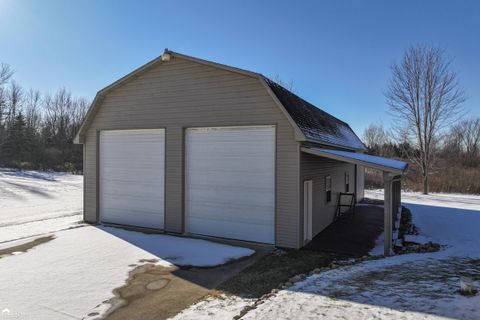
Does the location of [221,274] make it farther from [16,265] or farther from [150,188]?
[150,188]

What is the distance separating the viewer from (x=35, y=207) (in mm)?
14539

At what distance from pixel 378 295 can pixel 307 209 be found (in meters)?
4.44

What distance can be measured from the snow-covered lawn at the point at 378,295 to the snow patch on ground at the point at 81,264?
1.93 m

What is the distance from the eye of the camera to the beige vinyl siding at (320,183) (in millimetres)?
8625

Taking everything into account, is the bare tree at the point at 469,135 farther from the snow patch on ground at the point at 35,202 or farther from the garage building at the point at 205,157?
the snow patch on ground at the point at 35,202

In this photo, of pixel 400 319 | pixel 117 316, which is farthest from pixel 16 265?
pixel 400 319

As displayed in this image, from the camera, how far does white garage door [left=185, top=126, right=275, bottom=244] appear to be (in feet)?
27.9

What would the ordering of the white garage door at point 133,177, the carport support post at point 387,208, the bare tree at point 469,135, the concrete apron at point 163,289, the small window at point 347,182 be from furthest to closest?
1. the bare tree at point 469,135
2. the small window at point 347,182
3. the white garage door at point 133,177
4. the carport support post at point 387,208
5. the concrete apron at point 163,289

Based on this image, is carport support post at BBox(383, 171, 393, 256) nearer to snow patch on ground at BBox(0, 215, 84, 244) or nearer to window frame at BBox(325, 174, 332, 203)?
window frame at BBox(325, 174, 332, 203)

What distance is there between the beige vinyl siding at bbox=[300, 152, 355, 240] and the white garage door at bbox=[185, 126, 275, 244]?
3.12ft

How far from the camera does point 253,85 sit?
8.55 m

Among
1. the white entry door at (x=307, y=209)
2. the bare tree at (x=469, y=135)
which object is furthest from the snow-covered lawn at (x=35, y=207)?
the bare tree at (x=469, y=135)

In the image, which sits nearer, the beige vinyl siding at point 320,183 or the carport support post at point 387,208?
the carport support post at point 387,208

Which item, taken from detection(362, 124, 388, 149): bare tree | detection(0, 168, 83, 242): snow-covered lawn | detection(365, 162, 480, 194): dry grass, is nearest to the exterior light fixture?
detection(0, 168, 83, 242): snow-covered lawn
